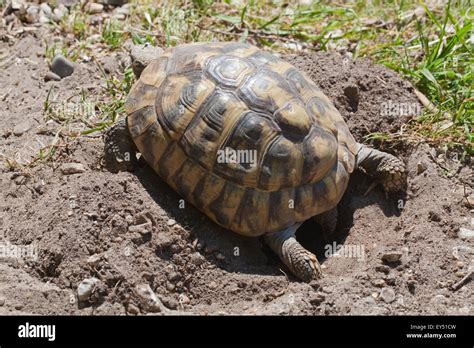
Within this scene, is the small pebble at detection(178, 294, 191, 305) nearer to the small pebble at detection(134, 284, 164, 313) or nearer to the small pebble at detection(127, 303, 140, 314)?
the small pebble at detection(134, 284, 164, 313)

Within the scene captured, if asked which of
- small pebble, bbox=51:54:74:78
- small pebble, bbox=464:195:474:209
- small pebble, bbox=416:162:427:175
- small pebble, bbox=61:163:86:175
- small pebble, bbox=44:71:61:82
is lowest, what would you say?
small pebble, bbox=464:195:474:209

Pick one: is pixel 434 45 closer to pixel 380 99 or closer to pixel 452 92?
pixel 452 92

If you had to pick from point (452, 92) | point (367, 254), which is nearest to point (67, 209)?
point (367, 254)

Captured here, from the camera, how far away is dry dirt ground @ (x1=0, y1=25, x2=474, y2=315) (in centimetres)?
462

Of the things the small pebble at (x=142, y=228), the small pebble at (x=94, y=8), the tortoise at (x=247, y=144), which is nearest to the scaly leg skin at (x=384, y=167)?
the tortoise at (x=247, y=144)

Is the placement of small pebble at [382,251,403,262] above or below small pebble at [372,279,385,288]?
above

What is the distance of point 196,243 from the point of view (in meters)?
5.00

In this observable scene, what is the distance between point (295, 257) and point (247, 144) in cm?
88

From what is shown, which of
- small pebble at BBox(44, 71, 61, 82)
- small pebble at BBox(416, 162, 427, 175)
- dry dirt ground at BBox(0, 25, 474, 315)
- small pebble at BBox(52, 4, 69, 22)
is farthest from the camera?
small pebble at BBox(52, 4, 69, 22)

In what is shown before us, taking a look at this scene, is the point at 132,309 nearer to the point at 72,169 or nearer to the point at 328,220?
the point at 72,169

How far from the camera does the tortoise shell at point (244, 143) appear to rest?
4.91 metres

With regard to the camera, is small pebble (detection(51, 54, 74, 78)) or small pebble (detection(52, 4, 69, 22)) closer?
small pebble (detection(51, 54, 74, 78))

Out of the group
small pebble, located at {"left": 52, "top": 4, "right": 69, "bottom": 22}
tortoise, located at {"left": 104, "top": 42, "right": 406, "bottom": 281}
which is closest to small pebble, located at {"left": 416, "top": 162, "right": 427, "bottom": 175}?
tortoise, located at {"left": 104, "top": 42, "right": 406, "bottom": 281}
